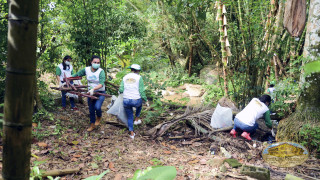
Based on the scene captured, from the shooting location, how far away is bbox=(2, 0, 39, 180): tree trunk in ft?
3.28

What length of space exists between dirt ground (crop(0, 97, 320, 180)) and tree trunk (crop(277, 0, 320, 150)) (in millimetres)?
548

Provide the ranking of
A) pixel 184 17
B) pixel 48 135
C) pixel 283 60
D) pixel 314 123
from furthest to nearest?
pixel 184 17
pixel 283 60
pixel 48 135
pixel 314 123

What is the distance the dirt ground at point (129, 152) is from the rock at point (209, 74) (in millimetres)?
9136

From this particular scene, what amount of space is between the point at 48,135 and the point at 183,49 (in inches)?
501

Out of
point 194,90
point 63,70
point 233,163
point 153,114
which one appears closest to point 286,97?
point 233,163

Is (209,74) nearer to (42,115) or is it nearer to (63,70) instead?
(63,70)

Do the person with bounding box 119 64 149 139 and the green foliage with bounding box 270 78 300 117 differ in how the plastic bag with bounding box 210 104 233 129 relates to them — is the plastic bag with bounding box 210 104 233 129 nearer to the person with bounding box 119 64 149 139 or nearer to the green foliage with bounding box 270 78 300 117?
the green foliage with bounding box 270 78 300 117

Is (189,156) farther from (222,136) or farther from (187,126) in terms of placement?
(187,126)

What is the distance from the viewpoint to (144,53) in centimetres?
1397

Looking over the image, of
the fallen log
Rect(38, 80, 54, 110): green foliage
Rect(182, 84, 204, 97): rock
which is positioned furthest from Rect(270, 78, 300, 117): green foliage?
Rect(182, 84, 204, 97): rock

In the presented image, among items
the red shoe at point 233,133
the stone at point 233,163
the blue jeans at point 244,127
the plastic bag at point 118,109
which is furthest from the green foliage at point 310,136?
the plastic bag at point 118,109

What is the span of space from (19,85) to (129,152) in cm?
392

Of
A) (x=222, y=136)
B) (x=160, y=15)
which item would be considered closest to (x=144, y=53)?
(x=160, y=15)

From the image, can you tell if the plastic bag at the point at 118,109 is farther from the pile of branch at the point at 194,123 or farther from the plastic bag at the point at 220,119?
the plastic bag at the point at 220,119
